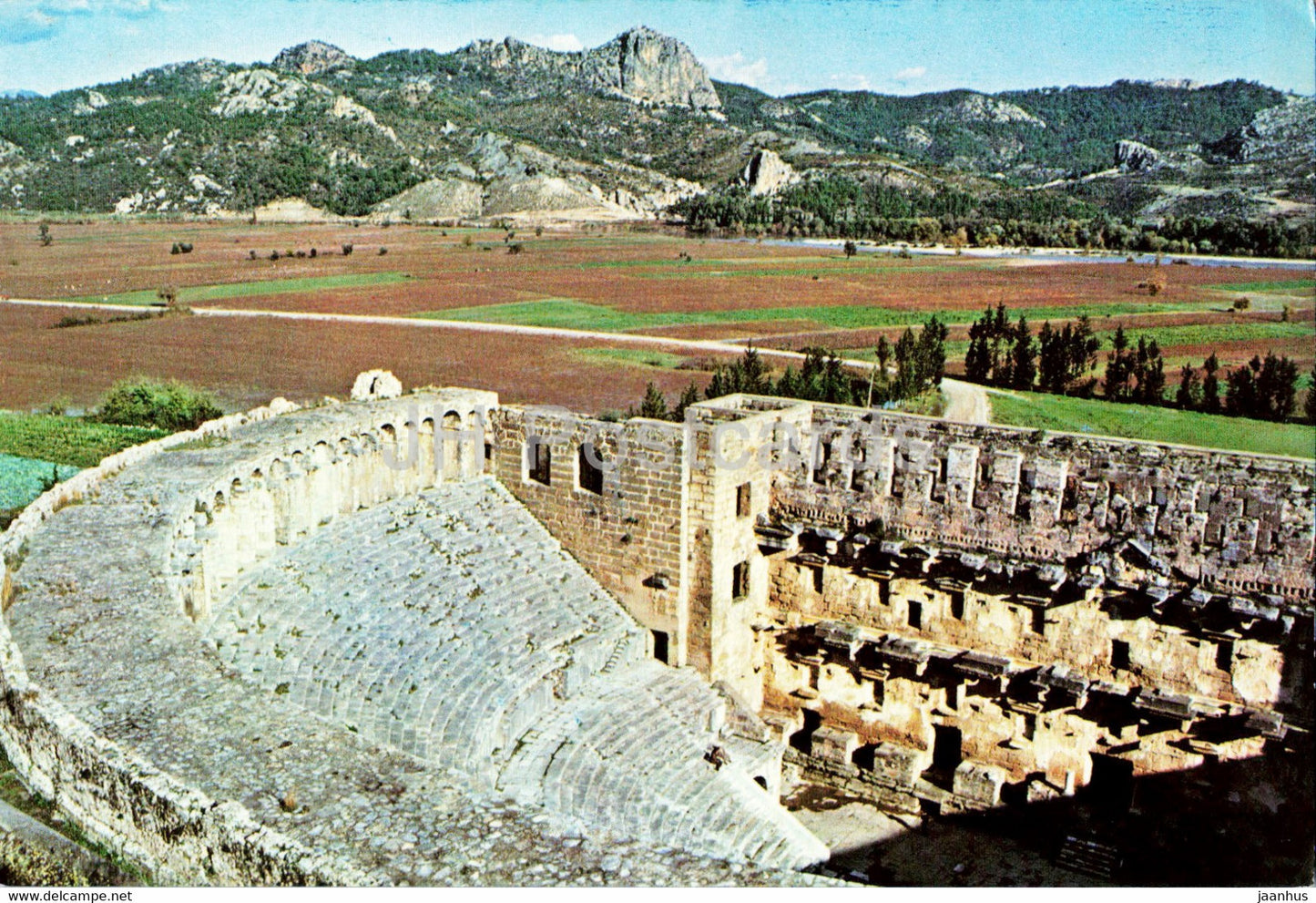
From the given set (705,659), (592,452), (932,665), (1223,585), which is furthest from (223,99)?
(1223,585)

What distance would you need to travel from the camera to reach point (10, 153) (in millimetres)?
25469

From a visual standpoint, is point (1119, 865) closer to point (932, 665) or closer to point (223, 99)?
point (932, 665)

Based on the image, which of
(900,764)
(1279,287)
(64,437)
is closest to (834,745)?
(900,764)

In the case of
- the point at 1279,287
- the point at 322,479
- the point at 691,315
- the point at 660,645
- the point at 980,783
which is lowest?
the point at 980,783

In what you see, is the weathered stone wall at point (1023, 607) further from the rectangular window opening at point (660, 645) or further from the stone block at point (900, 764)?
the rectangular window opening at point (660, 645)

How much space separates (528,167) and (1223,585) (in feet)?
89.0

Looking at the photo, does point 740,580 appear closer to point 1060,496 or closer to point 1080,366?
point 1060,496

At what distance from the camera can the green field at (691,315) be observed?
28.7 metres

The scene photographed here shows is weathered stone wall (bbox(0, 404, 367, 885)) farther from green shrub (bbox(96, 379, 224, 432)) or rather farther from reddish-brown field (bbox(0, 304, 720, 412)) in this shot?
green shrub (bbox(96, 379, 224, 432))

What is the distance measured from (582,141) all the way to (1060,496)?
74.0ft

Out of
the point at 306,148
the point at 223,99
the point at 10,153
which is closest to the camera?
the point at 10,153

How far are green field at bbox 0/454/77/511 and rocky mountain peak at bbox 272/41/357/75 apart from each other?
10740mm

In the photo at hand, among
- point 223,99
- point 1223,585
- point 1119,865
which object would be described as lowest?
point 1119,865

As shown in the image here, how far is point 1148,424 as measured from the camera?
2600cm
